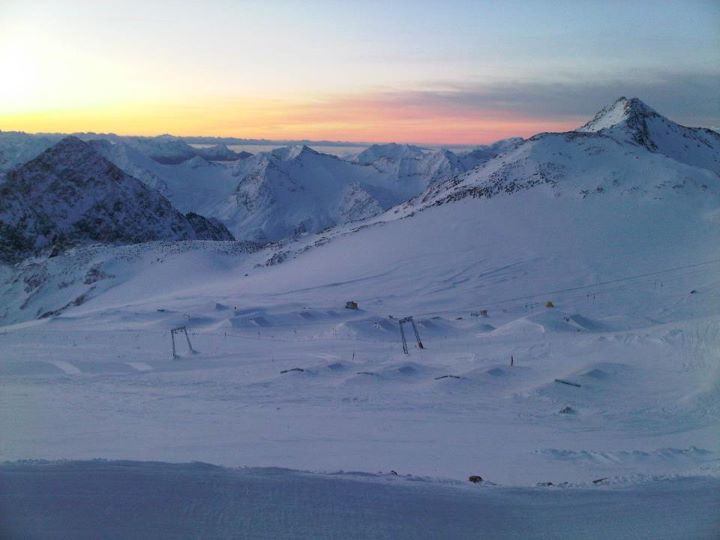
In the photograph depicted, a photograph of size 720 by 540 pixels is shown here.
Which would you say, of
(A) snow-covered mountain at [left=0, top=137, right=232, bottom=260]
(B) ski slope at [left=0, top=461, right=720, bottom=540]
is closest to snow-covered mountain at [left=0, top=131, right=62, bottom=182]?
(A) snow-covered mountain at [left=0, top=137, right=232, bottom=260]

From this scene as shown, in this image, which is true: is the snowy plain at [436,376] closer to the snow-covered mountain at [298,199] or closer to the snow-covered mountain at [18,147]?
the snow-covered mountain at [18,147]

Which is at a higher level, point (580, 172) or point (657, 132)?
point (657, 132)

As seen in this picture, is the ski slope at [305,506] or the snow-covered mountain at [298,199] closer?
the ski slope at [305,506]

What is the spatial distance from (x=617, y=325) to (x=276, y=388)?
11.1m

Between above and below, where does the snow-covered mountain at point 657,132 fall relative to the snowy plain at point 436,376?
above

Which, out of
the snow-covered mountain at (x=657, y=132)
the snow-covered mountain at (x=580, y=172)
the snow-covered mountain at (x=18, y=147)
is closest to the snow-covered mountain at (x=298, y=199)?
the snow-covered mountain at (x=18, y=147)

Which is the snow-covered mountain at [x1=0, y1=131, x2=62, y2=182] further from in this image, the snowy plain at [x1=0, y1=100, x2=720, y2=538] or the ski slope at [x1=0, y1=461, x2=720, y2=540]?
the ski slope at [x1=0, y1=461, x2=720, y2=540]

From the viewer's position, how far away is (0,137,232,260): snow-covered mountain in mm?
57281

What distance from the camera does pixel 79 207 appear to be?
6212 centimetres

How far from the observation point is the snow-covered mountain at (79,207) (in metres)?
57.3

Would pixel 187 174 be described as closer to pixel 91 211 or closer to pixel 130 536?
pixel 91 211

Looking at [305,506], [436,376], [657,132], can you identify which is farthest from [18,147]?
[305,506]

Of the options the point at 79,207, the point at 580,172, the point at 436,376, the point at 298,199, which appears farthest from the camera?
the point at 298,199

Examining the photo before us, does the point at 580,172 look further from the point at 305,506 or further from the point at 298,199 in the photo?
the point at 298,199
